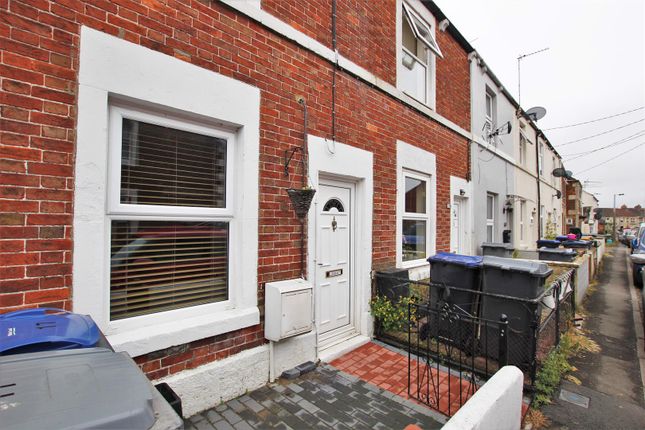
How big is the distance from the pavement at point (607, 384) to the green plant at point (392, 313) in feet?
5.83

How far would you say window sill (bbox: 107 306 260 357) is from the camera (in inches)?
98.1

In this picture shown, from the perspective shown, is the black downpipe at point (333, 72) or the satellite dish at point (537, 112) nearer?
the black downpipe at point (333, 72)

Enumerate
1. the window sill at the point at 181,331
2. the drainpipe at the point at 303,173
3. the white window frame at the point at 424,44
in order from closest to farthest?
the window sill at the point at 181,331 < the drainpipe at the point at 303,173 < the white window frame at the point at 424,44

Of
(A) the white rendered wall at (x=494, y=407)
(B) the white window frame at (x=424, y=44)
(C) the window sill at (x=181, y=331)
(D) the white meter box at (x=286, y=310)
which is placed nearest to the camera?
(A) the white rendered wall at (x=494, y=407)

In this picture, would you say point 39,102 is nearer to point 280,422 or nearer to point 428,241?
point 280,422

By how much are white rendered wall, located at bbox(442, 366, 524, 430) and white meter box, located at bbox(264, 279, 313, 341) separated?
1.79 meters

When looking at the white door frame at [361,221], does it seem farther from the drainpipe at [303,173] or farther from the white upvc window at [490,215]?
the white upvc window at [490,215]

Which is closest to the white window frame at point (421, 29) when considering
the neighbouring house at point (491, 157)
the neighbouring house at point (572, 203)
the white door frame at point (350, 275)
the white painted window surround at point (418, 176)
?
the white painted window surround at point (418, 176)

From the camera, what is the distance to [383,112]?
5.05 metres

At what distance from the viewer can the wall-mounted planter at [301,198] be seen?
3521 mm

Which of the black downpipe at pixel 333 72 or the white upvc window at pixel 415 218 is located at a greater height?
the black downpipe at pixel 333 72

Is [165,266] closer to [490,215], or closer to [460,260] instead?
[460,260]

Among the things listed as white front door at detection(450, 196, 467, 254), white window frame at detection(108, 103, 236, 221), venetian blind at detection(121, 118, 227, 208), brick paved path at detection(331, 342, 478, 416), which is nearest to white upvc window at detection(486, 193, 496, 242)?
white front door at detection(450, 196, 467, 254)

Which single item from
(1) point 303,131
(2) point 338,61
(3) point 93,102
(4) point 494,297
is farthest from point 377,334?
(3) point 93,102
